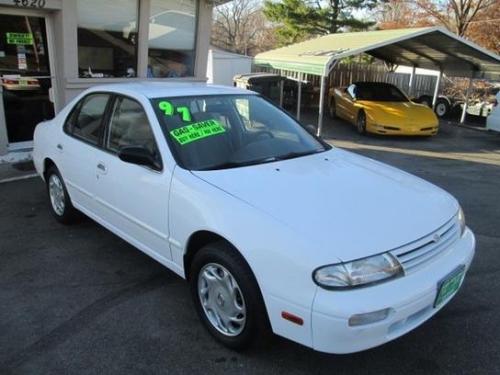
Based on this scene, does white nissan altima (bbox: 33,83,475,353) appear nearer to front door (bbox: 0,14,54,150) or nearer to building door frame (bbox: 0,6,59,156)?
building door frame (bbox: 0,6,59,156)

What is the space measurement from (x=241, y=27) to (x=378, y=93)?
45.3 m

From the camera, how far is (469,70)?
46.9 feet

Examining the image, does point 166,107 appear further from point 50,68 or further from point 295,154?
point 50,68

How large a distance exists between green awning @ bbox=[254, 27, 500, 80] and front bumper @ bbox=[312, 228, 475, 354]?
30.0 ft

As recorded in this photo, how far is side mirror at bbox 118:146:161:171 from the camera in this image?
342cm

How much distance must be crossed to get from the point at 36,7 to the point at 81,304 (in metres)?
5.70

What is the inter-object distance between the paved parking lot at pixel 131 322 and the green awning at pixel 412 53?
7406 mm

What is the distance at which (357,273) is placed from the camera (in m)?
2.50

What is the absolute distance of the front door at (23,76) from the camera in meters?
7.53

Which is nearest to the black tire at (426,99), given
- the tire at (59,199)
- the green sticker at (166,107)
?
the tire at (59,199)

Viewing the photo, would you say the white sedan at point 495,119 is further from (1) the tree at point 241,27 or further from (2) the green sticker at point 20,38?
(1) the tree at point 241,27

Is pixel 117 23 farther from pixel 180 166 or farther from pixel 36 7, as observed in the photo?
pixel 180 166

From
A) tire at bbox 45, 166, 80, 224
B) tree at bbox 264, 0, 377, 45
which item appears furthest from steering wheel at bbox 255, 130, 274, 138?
tree at bbox 264, 0, 377, 45

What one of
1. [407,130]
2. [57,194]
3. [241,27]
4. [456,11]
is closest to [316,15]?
[456,11]
